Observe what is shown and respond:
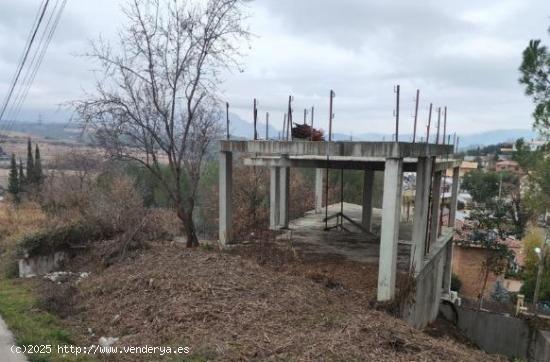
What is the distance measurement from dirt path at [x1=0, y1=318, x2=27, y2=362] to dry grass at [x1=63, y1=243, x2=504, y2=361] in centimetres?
85

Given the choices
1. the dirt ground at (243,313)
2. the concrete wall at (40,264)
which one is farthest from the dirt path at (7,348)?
the concrete wall at (40,264)

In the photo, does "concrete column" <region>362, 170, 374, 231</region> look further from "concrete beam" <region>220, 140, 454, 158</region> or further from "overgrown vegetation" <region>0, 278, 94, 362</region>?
"overgrown vegetation" <region>0, 278, 94, 362</region>

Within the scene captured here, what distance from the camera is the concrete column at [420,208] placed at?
8484 mm

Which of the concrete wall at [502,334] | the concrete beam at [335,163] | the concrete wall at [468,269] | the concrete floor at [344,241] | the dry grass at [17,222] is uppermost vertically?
the concrete beam at [335,163]

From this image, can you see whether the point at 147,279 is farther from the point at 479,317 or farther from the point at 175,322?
the point at 479,317

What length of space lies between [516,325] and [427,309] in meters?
4.12

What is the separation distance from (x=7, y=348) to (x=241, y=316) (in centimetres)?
284

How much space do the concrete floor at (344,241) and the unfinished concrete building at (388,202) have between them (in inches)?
1.2

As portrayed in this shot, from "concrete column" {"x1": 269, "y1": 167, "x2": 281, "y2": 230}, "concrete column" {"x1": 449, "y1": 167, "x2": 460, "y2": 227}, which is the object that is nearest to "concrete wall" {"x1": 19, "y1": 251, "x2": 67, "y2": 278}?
"concrete column" {"x1": 269, "y1": 167, "x2": 281, "y2": 230}

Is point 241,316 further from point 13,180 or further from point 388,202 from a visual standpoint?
point 13,180

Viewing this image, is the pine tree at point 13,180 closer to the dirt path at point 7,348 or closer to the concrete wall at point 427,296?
the dirt path at point 7,348

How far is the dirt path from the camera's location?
180 inches

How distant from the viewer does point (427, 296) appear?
10242mm

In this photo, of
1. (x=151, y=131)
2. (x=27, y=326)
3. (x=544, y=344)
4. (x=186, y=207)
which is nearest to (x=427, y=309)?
(x=544, y=344)
